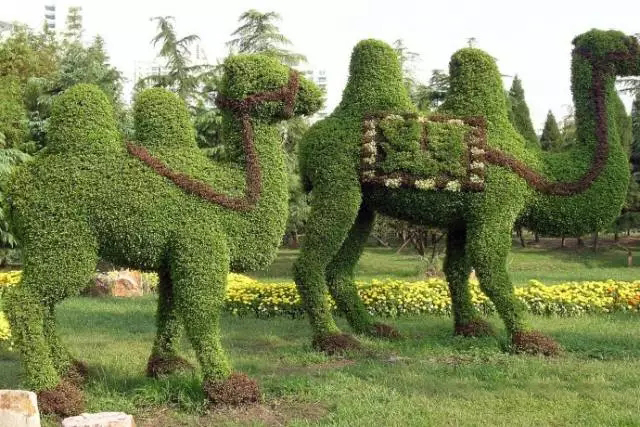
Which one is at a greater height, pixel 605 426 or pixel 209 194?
pixel 209 194

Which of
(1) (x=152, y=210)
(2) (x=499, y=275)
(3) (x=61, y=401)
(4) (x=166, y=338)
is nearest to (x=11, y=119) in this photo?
A: (4) (x=166, y=338)

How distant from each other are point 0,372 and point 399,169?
4564 millimetres

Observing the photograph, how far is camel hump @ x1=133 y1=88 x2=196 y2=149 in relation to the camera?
515cm

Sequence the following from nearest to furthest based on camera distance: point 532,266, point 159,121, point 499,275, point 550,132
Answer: point 159,121, point 499,275, point 532,266, point 550,132

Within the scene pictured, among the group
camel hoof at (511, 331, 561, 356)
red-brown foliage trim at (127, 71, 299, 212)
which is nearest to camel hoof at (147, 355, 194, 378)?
red-brown foliage trim at (127, 71, 299, 212)

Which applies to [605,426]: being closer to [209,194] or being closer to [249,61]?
[209,194]

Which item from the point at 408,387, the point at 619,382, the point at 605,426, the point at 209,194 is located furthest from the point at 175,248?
the point at 619,382

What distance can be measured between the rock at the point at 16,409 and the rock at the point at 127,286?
28.0ft

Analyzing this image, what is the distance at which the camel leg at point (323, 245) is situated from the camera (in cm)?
695

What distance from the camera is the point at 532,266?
20.0 m

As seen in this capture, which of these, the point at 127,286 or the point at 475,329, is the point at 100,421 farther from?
the point at 127,286

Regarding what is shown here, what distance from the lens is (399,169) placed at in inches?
271

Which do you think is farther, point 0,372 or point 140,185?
point 0,372

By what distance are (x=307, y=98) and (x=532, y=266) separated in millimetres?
16109
